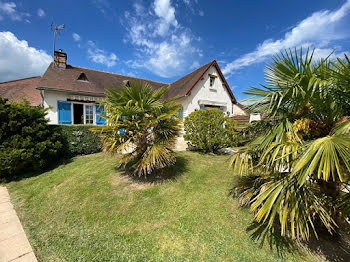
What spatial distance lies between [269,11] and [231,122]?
9.68 m

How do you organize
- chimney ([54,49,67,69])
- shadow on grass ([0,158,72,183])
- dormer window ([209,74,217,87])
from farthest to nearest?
dormer window ([209,74,217,87]), chimney ([54,49,67,69]), shadow on grass ([0,158,72,183])

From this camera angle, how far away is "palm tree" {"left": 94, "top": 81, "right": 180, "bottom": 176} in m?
4.17

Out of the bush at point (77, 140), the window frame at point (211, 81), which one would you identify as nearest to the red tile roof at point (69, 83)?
the window frame at point (211, 81)

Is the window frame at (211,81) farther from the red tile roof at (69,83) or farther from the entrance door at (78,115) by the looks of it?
the entrance door at (78,115)

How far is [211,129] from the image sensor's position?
277 inches

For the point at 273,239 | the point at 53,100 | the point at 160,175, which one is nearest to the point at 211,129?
the point at 160,175

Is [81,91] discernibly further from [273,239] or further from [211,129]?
[273,239]

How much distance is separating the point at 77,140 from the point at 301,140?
355 inches

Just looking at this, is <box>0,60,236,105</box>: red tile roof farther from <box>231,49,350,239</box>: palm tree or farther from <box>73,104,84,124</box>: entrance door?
<box>231,49,350,239</box>: palm tree

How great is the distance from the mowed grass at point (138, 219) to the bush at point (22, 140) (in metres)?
0.98

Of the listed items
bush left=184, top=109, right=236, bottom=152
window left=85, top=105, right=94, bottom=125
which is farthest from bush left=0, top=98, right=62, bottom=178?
bush left=184, top=109, right=236, bottom=152

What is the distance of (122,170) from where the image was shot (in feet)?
17.5

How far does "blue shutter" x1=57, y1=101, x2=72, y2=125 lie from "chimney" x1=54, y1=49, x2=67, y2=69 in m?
4.85

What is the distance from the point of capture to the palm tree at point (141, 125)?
4168 millimetres
